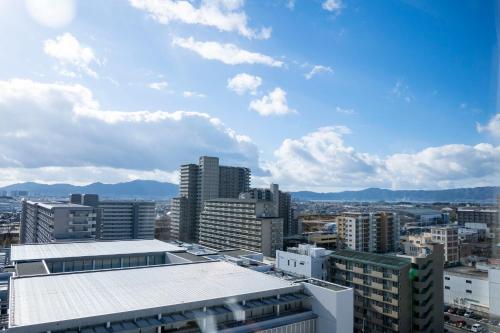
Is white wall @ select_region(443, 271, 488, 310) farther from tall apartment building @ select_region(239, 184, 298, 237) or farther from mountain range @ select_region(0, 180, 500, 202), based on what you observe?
mountain range @ select_region(0, 180, 500, 202)

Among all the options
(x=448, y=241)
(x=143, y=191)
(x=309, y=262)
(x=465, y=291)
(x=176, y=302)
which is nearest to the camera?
(x=176, y=302)

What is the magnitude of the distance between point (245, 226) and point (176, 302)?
13790 millimetres

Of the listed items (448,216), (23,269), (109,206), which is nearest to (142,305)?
(23,269)

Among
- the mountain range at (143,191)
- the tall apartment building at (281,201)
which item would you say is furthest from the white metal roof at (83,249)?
the mountain range at (143,191)

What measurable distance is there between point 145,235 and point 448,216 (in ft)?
92.4

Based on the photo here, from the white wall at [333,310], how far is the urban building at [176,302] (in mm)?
15

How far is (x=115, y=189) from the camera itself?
109 m

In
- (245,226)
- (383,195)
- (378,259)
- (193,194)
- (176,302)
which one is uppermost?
(193,194)

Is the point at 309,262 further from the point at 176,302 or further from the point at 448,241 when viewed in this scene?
the point at 448,241

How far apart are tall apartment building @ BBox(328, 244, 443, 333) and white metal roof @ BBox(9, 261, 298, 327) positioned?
11.8 ft

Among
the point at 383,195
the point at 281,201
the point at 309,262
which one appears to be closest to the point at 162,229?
the point at 281,201

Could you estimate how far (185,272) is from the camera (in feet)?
23.7

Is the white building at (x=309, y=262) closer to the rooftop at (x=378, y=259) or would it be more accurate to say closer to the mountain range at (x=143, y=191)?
the rooftop at (x=378, y=259)

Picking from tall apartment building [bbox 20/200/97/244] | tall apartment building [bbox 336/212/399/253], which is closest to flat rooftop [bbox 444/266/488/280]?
tall apartment building [bbox 336/212/399/253]
